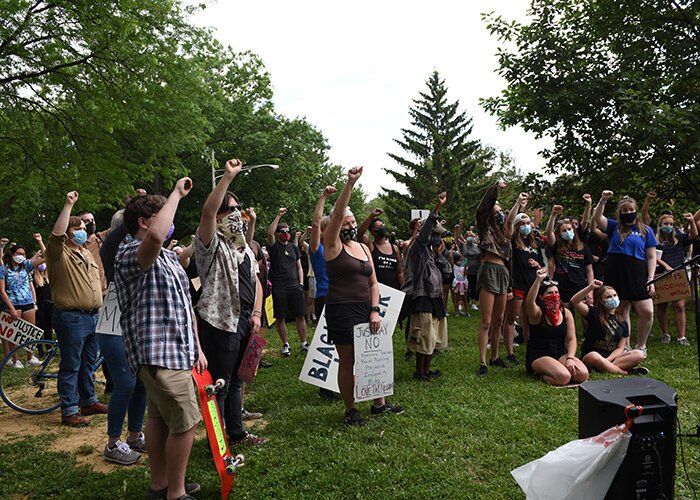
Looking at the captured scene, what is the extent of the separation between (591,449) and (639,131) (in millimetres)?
8667

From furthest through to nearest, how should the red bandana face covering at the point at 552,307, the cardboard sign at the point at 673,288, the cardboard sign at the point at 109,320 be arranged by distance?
the cardboard sign at the point at 673,288
the red bandana face covering at the point at 552,307
the cardboard sign at the point at 109,320

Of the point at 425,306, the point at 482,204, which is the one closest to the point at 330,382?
the point at 425,306

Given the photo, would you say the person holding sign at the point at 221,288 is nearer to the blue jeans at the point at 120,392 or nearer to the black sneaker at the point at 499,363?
the blue jeans at the point at 120,392

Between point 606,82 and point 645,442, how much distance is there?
372 inches

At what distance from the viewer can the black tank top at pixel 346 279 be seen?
482 cm

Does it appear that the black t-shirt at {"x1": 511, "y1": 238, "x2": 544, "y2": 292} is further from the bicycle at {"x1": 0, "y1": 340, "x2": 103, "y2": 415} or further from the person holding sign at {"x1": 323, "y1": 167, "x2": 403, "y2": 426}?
the bicycle at {"x1": 0, "y1": 340, "x2": 103, "y2": 415}

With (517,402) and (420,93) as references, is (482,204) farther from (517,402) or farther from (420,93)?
(420,93)

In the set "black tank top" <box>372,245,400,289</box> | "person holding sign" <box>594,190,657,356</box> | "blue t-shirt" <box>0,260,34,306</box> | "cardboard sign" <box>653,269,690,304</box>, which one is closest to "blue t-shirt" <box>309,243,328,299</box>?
"black tank top" <box>372,245,400,289</box>

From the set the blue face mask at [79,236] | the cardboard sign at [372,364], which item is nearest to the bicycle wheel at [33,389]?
the blue face mask at [79,236]

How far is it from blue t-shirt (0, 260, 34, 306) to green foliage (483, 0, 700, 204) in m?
10.0

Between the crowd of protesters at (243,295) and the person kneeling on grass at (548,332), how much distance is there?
17 millimetres

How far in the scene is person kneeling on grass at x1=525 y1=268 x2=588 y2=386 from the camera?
604cm

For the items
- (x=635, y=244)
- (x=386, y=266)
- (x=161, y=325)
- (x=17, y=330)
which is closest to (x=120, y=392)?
(x=161, y=325)

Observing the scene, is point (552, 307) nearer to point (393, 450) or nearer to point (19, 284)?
point (393, 450)
